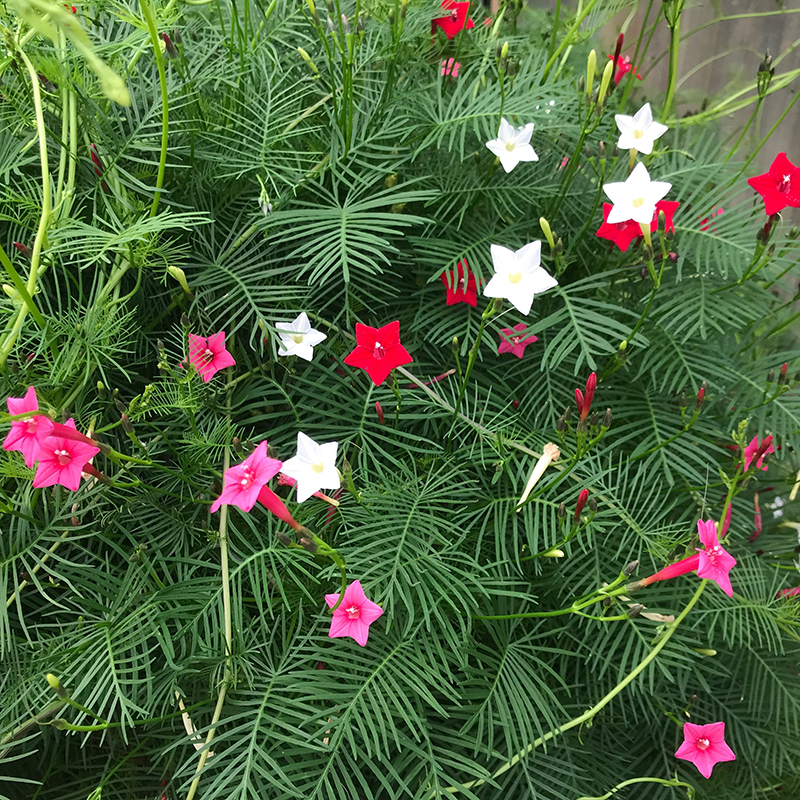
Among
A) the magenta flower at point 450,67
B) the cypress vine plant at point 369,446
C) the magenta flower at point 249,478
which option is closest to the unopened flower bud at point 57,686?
the cypress vine plant at point 369,446

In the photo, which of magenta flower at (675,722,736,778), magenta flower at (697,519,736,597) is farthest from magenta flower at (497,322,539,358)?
A: magenta flower at (675,722,736,778)

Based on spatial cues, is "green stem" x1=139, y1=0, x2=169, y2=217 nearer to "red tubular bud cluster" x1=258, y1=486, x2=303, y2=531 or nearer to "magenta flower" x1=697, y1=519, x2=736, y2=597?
"red tubular bud cluster" x1=258, y1=486, x2=303, y2=531

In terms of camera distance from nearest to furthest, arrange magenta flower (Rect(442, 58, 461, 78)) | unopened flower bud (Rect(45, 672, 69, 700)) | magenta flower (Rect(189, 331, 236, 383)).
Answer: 1. unopened flower bud (Rect(45, 672, 69, 700))
2. magenta flower (Rect(189, 331, 236, 383))
3. magenta flower (Rect(442, 58, 461, 78))

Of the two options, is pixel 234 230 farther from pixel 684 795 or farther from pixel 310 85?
pixel 684 795

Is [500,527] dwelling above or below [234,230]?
below

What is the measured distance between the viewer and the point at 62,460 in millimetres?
439

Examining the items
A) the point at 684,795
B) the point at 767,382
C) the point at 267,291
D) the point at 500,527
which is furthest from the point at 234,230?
the point at 684,795

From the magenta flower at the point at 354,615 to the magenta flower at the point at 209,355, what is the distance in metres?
0.20

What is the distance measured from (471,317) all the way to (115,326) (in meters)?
0.30

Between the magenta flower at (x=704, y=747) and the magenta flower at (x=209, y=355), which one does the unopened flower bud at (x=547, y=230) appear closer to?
the magenta flower at (x=209, y=355)

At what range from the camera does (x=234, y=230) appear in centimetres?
61

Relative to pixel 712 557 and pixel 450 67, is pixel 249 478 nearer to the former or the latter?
pixel 712 557

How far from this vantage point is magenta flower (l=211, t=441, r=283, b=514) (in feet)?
1.38

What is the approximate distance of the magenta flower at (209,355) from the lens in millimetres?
526
